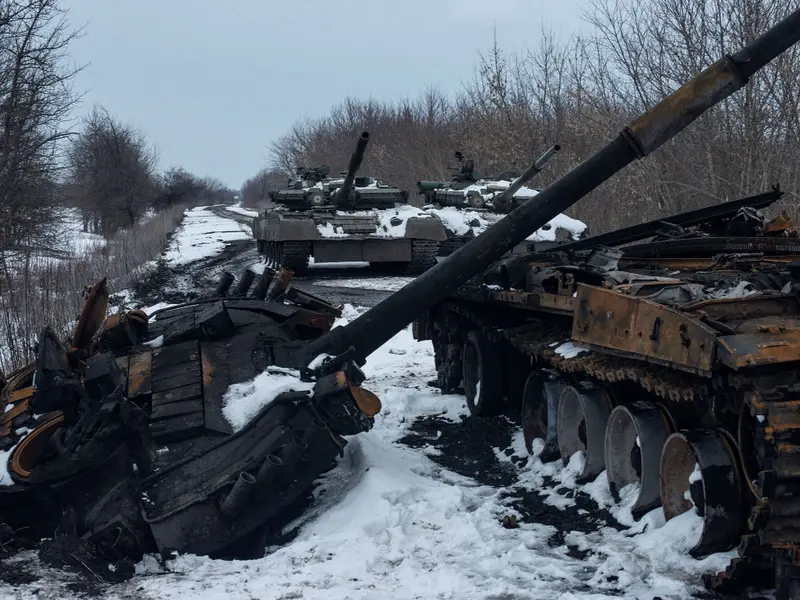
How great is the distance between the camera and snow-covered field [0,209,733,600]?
4.24 m

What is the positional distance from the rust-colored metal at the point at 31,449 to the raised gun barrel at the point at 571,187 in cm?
170

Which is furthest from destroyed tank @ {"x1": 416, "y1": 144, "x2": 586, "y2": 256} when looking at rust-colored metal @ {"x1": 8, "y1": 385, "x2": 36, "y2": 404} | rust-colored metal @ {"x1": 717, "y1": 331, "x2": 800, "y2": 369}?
rust-colored metal @ {"x1": 717, "y1": 331, "x2": 800, "y2": 369}

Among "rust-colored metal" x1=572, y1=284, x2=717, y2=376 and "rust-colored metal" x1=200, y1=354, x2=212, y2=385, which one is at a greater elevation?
"rust-colored metal" x1=572, y1=284, x2=717, y2=376

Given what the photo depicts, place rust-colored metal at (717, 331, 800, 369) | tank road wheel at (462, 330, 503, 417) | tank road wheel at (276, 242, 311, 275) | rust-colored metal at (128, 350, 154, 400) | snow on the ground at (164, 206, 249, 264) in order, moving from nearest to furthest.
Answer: rust-colored metal at (717, 331, 800, 369)
rust-colored metal at (128, 350, 154, 400)
tank road wheel at (462, 330, 503, 417)
tank road wheel at (276, 242, 311, 275)
snow on the ground at (164, 206, 249, 264)

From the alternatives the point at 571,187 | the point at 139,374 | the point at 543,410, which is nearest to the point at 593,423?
the point at 543,410

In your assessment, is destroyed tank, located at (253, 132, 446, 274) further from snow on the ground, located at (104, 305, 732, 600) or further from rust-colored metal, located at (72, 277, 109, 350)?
snow on the ground, located at (104, 305, 732, 600)

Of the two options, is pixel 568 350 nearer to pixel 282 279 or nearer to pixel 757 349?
pixel 757 349

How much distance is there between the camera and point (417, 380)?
9.97 m

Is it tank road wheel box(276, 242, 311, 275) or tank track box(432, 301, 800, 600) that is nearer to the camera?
tank track box(432, 301, 800, 600)

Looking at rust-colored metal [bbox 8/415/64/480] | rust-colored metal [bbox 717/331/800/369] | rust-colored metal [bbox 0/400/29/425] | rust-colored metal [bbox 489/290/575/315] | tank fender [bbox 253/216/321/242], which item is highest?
tank fender [bbox 253/216/321/242]

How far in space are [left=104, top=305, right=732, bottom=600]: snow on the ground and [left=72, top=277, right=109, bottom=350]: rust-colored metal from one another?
6.63ft

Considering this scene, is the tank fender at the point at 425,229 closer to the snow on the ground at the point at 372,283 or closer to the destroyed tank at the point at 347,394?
the snow on the ground at the point at 372,283

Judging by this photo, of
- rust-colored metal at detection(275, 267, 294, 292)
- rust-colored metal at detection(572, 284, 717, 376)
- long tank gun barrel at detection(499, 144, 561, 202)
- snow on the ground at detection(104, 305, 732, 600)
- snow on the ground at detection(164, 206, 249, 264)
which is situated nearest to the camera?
rust-colored metal at detection(572, 284, 717, 376)

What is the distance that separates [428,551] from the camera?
4.77m
